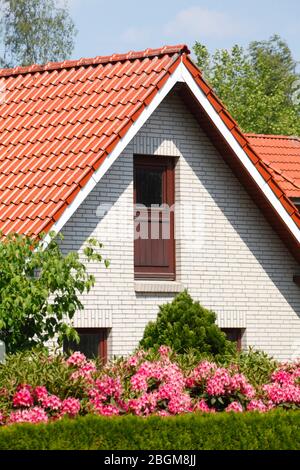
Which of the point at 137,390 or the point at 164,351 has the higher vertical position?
the point at 164,351

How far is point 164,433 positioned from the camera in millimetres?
14852

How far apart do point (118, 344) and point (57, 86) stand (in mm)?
5145

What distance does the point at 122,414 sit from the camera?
52.6 feet

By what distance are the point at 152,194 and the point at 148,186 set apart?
0.15 meters

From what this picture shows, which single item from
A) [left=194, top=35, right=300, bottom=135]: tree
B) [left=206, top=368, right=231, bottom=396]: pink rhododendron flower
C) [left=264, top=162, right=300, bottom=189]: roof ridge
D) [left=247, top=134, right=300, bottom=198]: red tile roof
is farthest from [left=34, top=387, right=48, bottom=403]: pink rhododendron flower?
[left=194, top=35, right=300, bottom=135]: tree

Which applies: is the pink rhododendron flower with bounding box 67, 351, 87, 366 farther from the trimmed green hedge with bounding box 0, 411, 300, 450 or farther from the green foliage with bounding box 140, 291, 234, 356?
the green foliage with bounding box 140, 291, 234, 356

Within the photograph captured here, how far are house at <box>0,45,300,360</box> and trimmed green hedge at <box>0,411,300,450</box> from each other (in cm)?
621

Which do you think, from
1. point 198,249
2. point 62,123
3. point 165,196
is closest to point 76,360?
point 198,249

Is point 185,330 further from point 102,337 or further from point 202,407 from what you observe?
point 202,407

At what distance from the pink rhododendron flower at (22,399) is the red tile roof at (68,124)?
16.8ft

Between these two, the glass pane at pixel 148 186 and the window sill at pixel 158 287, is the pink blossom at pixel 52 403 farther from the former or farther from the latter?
the glass pane at pixel 148 186

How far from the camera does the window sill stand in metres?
22.5

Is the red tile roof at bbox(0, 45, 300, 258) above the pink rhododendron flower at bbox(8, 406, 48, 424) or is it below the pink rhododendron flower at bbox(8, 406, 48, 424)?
above

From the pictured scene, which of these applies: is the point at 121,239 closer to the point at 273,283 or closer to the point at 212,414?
the point at 273,283
